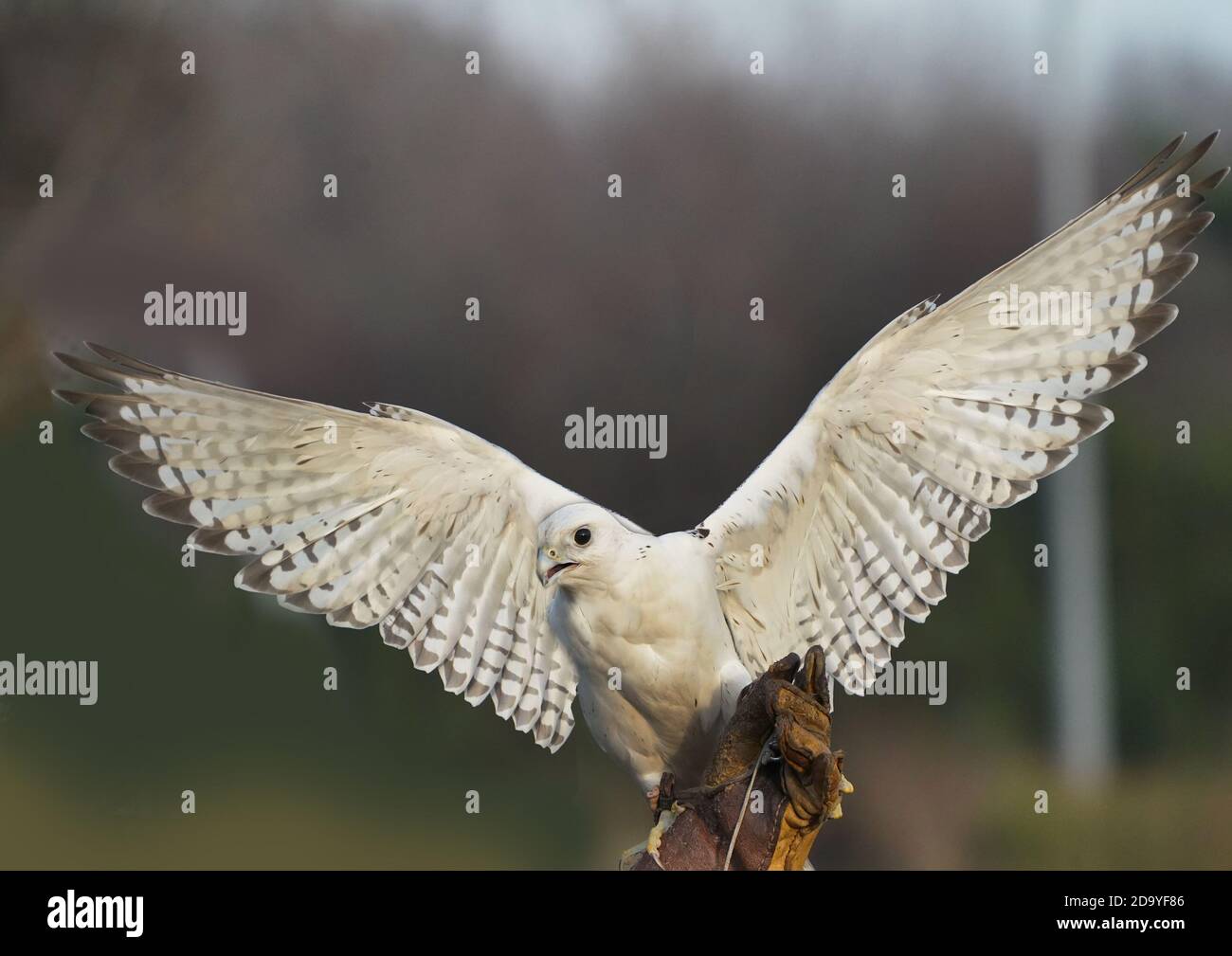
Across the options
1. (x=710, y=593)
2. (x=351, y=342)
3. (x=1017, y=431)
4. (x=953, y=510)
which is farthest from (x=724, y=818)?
(x=351, y=342)

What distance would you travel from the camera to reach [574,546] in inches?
93.2

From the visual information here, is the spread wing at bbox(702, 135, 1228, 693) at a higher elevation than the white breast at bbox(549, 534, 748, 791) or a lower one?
higher

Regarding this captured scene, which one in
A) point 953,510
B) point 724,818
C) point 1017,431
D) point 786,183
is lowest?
point 724,818

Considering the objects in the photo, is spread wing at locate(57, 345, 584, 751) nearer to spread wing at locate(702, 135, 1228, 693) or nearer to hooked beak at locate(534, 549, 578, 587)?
hooked beak at locate(534, 549, 578, 587)

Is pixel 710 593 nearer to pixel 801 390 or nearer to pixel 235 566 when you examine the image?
pixel 801 390

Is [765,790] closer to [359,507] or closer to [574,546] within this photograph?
[574,546]

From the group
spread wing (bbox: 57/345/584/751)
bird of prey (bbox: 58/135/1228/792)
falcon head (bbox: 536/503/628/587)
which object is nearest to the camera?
falcon head (bbox: 536/503/628/587)

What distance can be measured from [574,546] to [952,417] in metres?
0.98

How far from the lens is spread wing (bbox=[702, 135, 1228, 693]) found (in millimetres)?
2645

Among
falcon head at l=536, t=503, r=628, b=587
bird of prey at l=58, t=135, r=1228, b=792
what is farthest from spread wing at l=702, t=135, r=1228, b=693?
falcon head at l=536, t=503, r=628, b=587

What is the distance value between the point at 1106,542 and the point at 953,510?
2959 mm

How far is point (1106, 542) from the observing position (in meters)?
5.34

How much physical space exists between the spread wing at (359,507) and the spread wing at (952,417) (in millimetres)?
528

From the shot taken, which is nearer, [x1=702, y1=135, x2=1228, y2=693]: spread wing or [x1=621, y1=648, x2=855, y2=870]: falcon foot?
[x1=621, y1=648, x2=855, y2=870]: falcon foot
